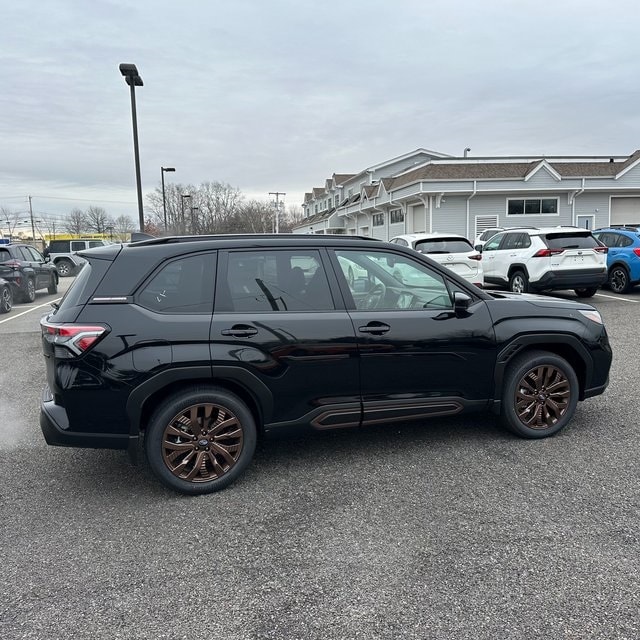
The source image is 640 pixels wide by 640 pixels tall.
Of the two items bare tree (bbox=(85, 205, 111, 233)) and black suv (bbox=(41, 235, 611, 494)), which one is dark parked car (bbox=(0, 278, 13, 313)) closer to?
black suv (bbox=(41, 235, 611, 494))

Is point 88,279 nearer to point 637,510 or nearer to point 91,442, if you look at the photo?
point 91,442

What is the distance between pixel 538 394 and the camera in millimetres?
4266

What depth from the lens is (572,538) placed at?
9.59 ft

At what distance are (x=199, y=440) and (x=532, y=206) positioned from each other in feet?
87.7

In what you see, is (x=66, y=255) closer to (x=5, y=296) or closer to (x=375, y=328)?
(x=5, y=296)

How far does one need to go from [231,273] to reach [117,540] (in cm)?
180

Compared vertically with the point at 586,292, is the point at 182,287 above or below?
above

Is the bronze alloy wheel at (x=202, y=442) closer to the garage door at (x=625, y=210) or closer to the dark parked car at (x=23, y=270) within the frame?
the dark parked car at (x=23, y=270)

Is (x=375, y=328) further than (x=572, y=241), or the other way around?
(x=572, y=241)

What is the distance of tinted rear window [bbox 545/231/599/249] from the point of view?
1147cm

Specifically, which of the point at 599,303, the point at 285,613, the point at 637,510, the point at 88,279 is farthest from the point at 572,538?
the point at 599,303

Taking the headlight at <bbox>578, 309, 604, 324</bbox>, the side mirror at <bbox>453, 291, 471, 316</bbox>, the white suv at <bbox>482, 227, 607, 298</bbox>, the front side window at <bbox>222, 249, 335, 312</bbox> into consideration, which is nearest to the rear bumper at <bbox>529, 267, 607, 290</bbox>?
the white suv at <bbox>482, 227, 607, 298</bbox>

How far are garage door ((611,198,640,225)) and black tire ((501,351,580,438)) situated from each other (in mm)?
27423

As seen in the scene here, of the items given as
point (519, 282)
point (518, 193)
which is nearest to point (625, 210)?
point (518, 193)
